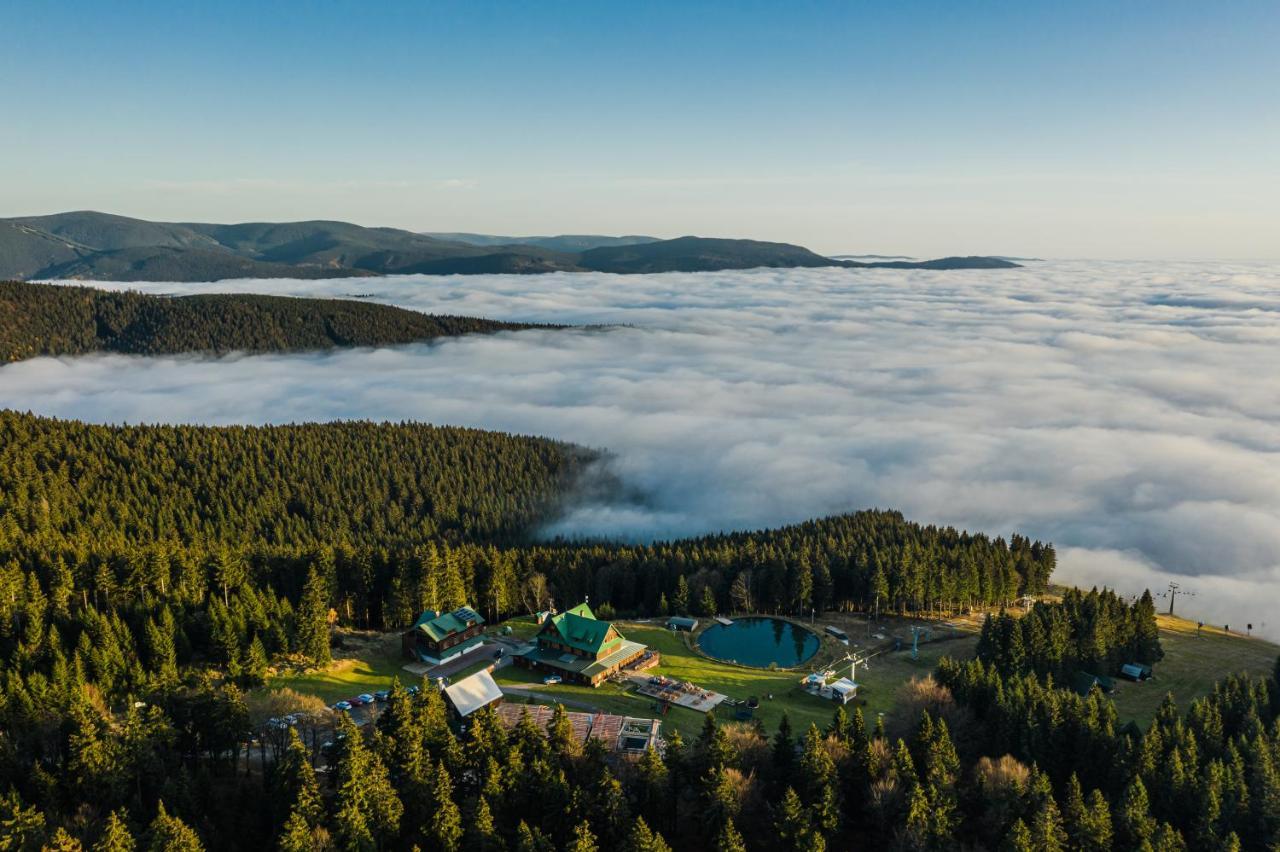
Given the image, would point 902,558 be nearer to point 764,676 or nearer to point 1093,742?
point 764,676

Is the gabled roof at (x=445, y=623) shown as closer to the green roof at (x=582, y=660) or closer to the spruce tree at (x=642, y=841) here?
the green roof at (x=582, y=660)

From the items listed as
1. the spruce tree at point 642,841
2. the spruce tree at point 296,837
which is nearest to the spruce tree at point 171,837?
the spruce tree at point 296,837

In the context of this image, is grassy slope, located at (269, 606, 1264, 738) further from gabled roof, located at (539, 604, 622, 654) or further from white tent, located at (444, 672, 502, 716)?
white tent, located at (444, 672, 502, 716)

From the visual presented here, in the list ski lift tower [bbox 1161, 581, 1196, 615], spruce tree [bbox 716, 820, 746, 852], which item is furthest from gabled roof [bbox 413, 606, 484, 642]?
ski lift tower [bbox 1161, 581, 1196, 615]

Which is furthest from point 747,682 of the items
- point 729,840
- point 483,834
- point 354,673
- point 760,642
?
point 354,673

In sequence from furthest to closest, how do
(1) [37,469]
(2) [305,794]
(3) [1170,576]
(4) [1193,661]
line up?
(3) [1170,576], (1) [37,469], (4) [1193,661], (2) [305,794]

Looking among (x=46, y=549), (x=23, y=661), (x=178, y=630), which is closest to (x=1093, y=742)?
(x=178, y=630)
